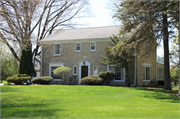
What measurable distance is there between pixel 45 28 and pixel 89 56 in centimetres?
1417

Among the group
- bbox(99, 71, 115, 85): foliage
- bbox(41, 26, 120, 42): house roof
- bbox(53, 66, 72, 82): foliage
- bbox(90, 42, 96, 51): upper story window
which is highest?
bbox(41, 26, 120, 42): house roof

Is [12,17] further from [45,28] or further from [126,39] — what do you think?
[45,28]

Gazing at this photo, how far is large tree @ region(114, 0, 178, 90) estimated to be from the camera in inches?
588

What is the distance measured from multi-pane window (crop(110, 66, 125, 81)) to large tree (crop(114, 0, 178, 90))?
575 cm

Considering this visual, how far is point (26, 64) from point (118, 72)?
34.7 ft

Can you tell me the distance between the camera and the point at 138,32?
16.5 meters

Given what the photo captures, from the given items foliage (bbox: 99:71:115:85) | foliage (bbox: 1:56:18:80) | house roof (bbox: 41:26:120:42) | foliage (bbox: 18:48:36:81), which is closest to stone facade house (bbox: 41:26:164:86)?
house roof (bbox: 41:26:120:42)

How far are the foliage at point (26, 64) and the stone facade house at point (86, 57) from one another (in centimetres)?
211

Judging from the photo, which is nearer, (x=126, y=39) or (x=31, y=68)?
(x=126, y=39)

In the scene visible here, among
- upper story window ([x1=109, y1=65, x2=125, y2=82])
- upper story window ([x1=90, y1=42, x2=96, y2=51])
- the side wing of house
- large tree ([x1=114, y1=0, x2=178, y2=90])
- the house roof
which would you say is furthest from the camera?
the house roof

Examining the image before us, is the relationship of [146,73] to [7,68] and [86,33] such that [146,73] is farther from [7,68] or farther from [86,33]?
[7,68]

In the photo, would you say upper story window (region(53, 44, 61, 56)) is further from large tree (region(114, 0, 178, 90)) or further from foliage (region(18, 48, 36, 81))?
large tree (region(114, 0, 178, 90))

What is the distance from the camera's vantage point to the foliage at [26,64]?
887 inches

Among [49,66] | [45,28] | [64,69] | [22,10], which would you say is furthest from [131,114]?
[45,28]
